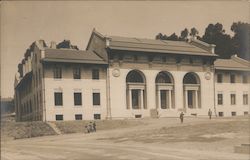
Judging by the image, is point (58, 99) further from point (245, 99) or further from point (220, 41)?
point (245, 99)

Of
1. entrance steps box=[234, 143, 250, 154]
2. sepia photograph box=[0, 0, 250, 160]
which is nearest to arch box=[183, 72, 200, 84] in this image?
sepia photograph box=[0, 0, 250, 160]

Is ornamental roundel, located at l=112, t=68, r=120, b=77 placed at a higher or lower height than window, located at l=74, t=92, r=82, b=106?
higher

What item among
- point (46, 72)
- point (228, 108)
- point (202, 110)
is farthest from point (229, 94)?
point (46, 72)

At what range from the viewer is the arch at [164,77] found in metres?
53.8

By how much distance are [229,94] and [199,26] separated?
43.7 meters

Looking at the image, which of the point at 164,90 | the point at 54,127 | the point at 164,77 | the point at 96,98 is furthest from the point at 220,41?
the point at 54,127

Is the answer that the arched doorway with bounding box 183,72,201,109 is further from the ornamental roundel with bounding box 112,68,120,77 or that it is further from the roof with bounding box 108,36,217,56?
the ornamental roundel with bounding box 112,68,120,77

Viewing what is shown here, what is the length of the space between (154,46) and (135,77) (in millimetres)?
4605

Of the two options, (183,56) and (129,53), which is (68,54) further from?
(183,56)

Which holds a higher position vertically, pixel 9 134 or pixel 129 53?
pixel 129 53

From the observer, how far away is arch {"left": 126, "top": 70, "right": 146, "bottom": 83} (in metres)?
51.9

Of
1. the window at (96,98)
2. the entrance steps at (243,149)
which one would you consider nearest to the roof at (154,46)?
the window at (96,98)

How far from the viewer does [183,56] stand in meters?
53.9

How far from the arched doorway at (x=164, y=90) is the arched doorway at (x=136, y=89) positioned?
81.7 inches
